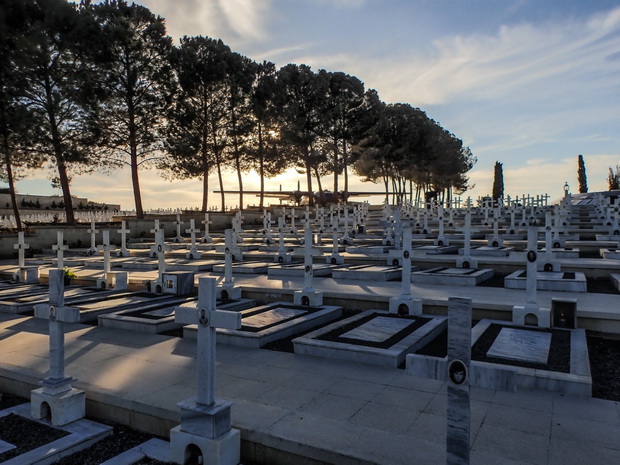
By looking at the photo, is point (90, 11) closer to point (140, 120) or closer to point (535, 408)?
point (140, 120)

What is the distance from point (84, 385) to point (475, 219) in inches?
933

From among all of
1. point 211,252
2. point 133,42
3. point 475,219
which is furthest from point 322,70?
point 211,252

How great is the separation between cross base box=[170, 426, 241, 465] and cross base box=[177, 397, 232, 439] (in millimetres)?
32

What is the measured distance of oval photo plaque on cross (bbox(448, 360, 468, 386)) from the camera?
2.26 meters

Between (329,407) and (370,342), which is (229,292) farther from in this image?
(329,407)

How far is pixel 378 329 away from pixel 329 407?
2.46m

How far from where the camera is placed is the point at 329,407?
358 cm

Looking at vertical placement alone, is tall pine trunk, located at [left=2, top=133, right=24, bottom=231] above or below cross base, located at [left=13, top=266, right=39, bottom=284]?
above

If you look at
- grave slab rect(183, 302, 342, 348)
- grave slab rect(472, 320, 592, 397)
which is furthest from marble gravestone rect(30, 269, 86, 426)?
grave slab rect(472, 320, 592, 397)

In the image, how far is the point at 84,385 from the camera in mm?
4078

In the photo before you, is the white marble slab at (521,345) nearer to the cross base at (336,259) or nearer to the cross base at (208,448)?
the cross base at (208,448)

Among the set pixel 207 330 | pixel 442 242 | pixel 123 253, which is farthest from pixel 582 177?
pixel 207 330

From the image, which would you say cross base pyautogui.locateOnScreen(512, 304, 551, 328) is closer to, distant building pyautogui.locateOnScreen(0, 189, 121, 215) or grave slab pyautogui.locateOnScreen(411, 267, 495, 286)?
grave slab pyautogui.locateOnScreen(411, 267, 495, 286)

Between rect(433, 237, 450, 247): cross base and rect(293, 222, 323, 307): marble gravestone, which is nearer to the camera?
rect(293, 222, 323, 307): marble gravestone
